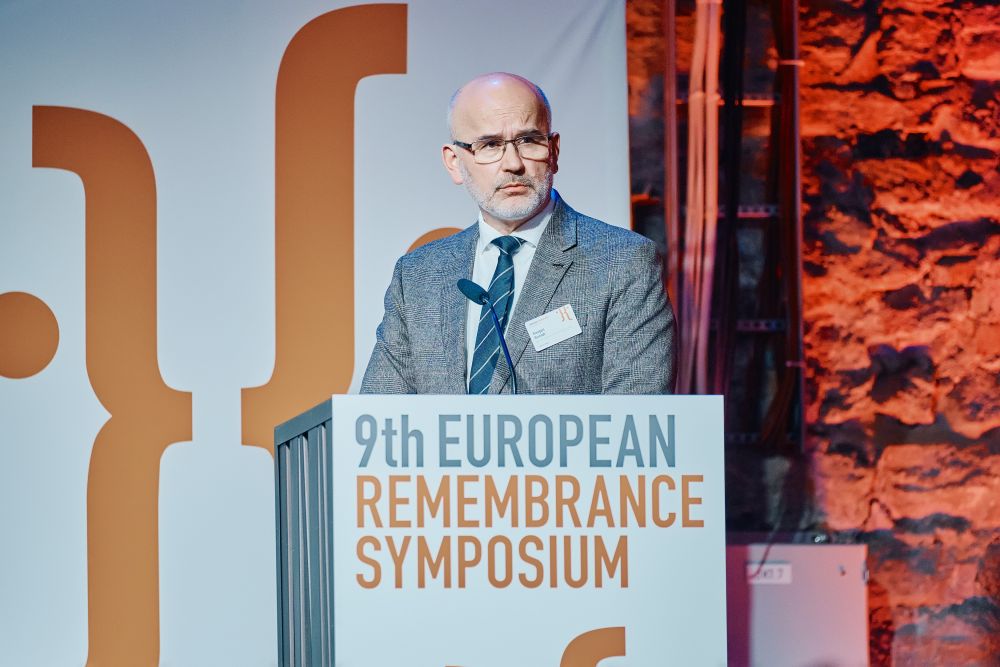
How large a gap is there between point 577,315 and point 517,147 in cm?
34

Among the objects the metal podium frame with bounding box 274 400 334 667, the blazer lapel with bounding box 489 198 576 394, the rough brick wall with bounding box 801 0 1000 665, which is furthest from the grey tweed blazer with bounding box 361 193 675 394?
the rough brick wall with bounding box 801 0 1000 665

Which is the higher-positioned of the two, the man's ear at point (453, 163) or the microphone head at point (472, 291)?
the man's ear at point (453, 163)

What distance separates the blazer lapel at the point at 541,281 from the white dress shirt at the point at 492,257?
21 millimetres

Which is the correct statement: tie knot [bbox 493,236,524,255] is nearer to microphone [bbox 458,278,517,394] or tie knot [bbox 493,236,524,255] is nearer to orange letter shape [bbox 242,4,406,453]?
microphone [bbox 458,278,517,394]

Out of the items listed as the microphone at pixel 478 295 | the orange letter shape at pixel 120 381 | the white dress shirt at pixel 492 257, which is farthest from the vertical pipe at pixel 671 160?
the microphone at pixel 478 295

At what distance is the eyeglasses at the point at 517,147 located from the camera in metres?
2.06

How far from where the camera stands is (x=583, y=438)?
151 cm

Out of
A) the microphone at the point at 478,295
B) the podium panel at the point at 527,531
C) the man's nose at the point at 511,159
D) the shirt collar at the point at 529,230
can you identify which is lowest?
the podium panel at the point at 527,531

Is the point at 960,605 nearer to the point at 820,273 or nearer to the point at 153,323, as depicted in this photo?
the point at 820,273

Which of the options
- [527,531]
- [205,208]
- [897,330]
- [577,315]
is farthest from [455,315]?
[897,330]

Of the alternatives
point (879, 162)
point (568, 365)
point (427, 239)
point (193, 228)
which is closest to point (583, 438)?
point (568, 365)

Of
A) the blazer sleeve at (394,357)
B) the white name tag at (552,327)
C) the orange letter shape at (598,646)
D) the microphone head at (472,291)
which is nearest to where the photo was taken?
the orange letter shape at (598,646)

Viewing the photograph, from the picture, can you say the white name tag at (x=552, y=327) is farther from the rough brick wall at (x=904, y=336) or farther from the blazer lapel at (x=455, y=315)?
the rough brick wall at (x=904, y=336)

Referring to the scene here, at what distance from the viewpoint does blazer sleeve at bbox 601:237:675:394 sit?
6.34 ft
